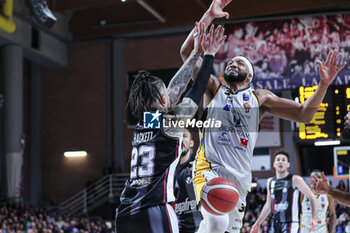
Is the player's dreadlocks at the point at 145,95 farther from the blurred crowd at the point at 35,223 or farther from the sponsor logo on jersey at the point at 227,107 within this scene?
the blurred crowd at the point at 35,223

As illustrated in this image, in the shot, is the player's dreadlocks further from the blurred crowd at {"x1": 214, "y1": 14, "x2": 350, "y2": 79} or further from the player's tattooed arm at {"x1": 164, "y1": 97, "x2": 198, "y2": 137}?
the blurred crowd at {"x1": 214, "y1": 14, "x2": 350, "y2": 79}

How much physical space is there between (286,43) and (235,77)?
15226mm

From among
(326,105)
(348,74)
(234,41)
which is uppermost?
(234,41)

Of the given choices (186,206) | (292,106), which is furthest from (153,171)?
(292,106)

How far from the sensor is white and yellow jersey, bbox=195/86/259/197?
572cm

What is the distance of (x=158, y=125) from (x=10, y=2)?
1650 centimetres

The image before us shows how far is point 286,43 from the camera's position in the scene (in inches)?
805

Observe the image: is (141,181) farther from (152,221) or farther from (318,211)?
(318,211)

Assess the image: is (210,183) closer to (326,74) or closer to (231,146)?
(231,146)

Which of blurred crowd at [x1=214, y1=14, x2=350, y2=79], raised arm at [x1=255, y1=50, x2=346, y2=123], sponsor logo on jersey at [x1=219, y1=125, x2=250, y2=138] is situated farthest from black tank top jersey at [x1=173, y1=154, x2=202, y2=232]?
blurred crowd at [x1=214, y1=14, x2=350, y2=79]

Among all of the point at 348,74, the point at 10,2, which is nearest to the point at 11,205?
the point at 10,2

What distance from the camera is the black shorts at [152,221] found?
166 inches

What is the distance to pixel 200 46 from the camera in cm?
490

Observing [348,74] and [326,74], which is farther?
[348,74]
